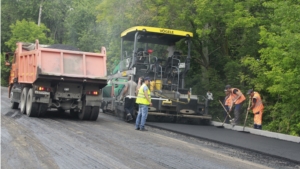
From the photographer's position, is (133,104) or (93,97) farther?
(133,104)

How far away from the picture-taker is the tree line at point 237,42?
13.2 meters

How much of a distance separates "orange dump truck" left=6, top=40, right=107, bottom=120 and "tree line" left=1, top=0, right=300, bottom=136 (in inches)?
207

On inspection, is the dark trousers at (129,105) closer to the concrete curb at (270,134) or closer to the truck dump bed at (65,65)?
the truck dump bed at (65,65)

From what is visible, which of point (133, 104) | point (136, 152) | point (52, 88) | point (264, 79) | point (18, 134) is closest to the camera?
point (136, 152)

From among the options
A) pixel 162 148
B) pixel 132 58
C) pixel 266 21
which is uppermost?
pixel 266 21

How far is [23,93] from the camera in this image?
47.4 feet

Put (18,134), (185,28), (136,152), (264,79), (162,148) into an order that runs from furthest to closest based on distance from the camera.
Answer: (185,28) < (264,79) < (18,134) < (162,148) < (136,152)

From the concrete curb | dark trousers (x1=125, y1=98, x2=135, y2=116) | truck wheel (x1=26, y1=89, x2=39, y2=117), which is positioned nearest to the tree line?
the concrete curb

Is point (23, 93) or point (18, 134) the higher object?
point (23, 93)

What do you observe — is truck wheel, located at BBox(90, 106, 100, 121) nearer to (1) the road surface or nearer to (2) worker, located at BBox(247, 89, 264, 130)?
(1) the road surface

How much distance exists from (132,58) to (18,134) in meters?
6.10

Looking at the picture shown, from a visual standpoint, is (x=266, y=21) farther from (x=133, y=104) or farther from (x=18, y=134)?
(x=18, y=134)

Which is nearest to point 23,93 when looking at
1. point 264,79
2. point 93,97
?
point 93,97

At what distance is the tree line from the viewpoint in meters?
13.2
